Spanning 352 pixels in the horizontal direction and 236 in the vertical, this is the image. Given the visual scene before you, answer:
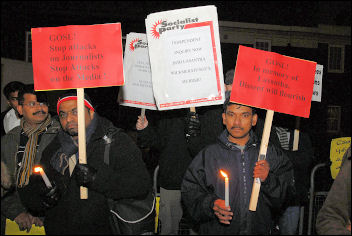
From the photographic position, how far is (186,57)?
10.7 feet

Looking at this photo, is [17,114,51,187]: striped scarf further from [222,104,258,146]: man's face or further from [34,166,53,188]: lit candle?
[222,104,258,146]: man's face

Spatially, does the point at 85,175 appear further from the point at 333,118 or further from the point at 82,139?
the point at 333,118

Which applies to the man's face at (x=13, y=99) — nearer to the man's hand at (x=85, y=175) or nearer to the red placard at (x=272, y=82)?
the man's hand at (x=85, y=175)

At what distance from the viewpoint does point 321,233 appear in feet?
6.82

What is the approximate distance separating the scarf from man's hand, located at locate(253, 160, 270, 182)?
1304 mm

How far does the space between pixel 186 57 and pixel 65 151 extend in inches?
51.8

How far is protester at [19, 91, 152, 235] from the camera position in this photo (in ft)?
8.81

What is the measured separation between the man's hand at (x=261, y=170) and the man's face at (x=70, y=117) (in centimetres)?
138

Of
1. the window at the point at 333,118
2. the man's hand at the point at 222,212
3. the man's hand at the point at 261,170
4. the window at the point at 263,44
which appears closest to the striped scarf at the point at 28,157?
the man's hand at the point at 222,212

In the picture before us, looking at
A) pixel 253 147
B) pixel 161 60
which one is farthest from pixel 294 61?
pixel 161 60

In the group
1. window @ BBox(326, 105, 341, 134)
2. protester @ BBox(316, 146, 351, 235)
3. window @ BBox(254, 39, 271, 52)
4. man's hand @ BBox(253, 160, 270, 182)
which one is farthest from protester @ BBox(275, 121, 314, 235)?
window @ BBox(326, 105, 341, 134)

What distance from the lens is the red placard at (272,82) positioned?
287cm

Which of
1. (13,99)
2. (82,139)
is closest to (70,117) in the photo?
(82,139)

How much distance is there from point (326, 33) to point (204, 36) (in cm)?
1755
